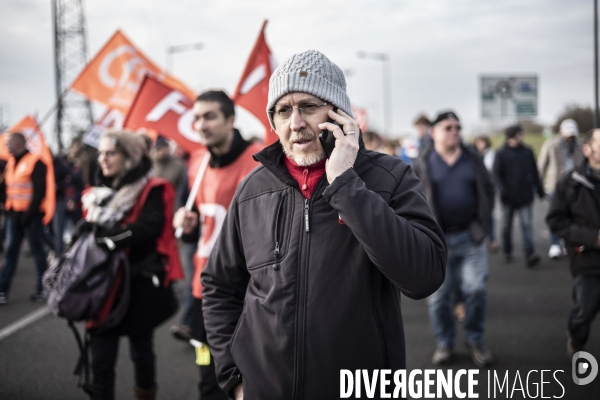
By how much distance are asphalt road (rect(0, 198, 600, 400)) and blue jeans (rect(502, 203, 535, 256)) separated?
1.21 meters

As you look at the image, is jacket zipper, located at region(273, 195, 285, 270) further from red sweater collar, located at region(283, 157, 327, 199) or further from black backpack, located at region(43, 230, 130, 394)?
black backpack, located at region(43, 230, 130, 394)

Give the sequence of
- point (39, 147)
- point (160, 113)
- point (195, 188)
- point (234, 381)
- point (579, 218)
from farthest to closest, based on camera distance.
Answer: point (39, 147) < point (160, 113) < point (579, 218) < point (195, 188) < point (234, 381)

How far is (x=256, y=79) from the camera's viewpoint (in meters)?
4.61

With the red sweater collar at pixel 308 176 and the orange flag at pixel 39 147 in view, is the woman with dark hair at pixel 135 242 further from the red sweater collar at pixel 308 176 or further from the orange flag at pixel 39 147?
the orange flag at pixel 39 147

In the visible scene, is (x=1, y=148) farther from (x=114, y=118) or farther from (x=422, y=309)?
(x=422, y=309)

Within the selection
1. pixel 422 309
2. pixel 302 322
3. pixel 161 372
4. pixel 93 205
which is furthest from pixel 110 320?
pixel 422 309

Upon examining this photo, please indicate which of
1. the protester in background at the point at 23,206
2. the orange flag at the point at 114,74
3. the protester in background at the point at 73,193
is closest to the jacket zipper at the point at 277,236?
the orange flag at the point at 114,74

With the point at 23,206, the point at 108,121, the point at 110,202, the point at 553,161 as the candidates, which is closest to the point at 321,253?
the point at 110,202

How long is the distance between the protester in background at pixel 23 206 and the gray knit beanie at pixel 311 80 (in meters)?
6.36

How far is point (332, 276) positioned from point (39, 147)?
6498mm

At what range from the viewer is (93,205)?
12.4 feet

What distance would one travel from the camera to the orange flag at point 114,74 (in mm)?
6781

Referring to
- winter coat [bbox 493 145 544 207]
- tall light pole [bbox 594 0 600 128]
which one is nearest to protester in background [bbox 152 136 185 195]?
winter coat [bbox 493 145 544 207]

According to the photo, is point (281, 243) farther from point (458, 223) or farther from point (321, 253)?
point (458, 223)
